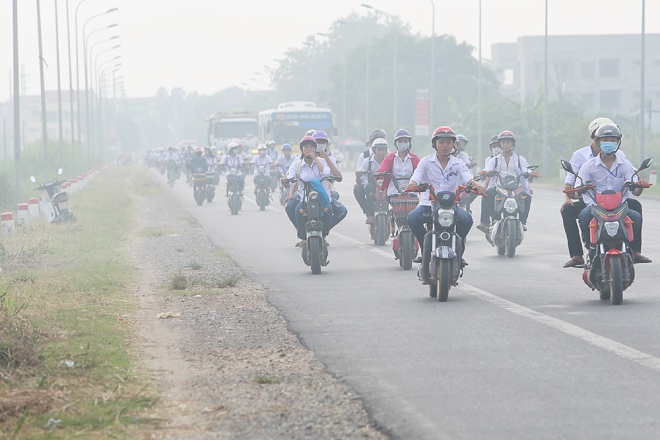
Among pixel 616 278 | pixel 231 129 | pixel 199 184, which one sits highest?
pixel 231 129

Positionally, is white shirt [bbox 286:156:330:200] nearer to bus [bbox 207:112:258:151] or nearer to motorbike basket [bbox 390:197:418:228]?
motorbike basket [bbox 390:197:418:228]

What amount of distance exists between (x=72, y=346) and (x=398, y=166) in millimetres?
8191

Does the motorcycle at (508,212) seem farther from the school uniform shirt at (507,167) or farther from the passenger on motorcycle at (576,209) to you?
the passenger on motorcycle at (576,209)

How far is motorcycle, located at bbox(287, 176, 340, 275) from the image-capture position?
1567 cm

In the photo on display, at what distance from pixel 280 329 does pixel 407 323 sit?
3.29ft

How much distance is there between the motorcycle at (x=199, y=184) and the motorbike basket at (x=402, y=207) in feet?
71.9

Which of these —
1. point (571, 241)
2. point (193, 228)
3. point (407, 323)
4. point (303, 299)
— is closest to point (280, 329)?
point (407, 323)

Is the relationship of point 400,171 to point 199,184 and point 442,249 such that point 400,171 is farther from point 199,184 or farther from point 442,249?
point 199,184

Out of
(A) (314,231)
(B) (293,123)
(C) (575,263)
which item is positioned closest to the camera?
(C) (575,263)

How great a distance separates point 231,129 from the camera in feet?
224

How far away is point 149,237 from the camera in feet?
80.4

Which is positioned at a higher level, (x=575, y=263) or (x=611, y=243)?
(x=611, y=243)

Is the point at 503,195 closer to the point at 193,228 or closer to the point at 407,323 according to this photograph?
the point at 407,323

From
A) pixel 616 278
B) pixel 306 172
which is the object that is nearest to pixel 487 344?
pixel 616 278
